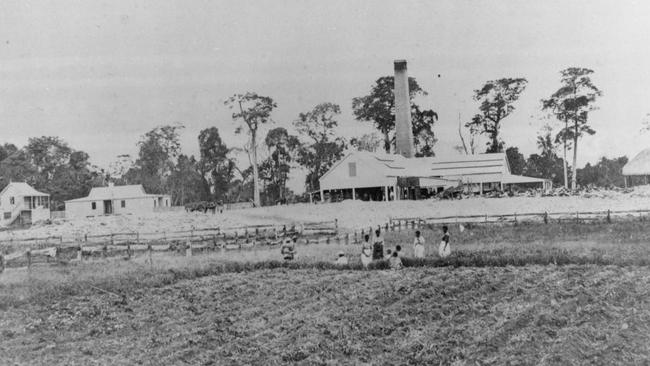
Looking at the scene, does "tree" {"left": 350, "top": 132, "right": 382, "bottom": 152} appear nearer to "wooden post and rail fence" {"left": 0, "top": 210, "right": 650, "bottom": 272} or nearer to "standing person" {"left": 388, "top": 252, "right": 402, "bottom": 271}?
"wooden post and rail fence" {"left": 0, "top": 210, "right": 650, "bottom": 272}

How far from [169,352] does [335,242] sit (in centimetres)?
1258

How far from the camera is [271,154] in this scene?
135 ft

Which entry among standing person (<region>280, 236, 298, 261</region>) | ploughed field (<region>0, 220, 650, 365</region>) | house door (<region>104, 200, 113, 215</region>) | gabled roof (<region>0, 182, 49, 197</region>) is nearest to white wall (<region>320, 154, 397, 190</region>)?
ploughed field (<region>0, 220, 650, 365</region>)

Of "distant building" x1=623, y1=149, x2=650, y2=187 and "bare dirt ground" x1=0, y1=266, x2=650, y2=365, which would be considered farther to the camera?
"distant building" x1=623, y1=149, x2=650, y2=187

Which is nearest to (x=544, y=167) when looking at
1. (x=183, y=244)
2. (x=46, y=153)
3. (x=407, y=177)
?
(x=407, y=177)

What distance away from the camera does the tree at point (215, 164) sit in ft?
159

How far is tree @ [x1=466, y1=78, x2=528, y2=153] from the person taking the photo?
3488 cm

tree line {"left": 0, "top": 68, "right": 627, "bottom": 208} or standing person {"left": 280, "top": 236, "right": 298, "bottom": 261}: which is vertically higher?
tree line {"left": 0, "top": 68, "right": 627, "bottom": 208}

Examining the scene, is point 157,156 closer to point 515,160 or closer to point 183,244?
point 183,244

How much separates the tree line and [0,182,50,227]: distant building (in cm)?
892

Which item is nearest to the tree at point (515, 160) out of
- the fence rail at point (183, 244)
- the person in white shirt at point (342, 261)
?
the fence rail at point (183, 244)

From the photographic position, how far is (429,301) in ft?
35.3

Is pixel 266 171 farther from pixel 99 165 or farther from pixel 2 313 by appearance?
pixel 2 313

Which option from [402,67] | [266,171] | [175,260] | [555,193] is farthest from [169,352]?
[402,67]
